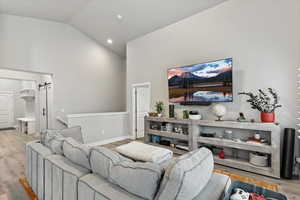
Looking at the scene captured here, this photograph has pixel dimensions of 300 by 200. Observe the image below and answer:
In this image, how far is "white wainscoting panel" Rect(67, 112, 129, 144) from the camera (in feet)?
16.0

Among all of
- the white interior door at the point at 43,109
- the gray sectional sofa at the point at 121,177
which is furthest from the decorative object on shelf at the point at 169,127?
the white interior door at the point at 43,109

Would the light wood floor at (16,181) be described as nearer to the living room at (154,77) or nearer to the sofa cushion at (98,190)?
the living room at (154,77)

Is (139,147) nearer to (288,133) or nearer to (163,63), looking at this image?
(288,133)

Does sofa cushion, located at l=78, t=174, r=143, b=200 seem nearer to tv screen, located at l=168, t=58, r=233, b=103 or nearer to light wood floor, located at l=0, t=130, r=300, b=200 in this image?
light wood floor, located at l=0, t=130, r=300, b=200

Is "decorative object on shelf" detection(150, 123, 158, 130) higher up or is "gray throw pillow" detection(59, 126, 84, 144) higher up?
"gray throw pillow" detection(59, 126, 84, 144)

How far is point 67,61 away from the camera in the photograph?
5.74 m

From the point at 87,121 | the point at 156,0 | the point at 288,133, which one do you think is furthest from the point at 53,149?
the point at 156,0

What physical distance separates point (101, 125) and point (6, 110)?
708 cm

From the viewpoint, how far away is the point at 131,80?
19.5 ft

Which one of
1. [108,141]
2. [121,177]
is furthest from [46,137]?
[108,141]

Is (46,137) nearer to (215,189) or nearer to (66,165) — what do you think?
(66,165)

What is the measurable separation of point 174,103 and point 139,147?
94.9 inches

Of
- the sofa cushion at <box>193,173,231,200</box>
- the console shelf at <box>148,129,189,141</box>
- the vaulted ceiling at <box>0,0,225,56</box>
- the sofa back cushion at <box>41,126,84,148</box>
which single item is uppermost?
the vaulted ceiling at <box>0,0,225,56</box>

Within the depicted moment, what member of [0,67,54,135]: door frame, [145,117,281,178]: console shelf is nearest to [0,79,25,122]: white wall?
[0,67,54,135]: door frame
